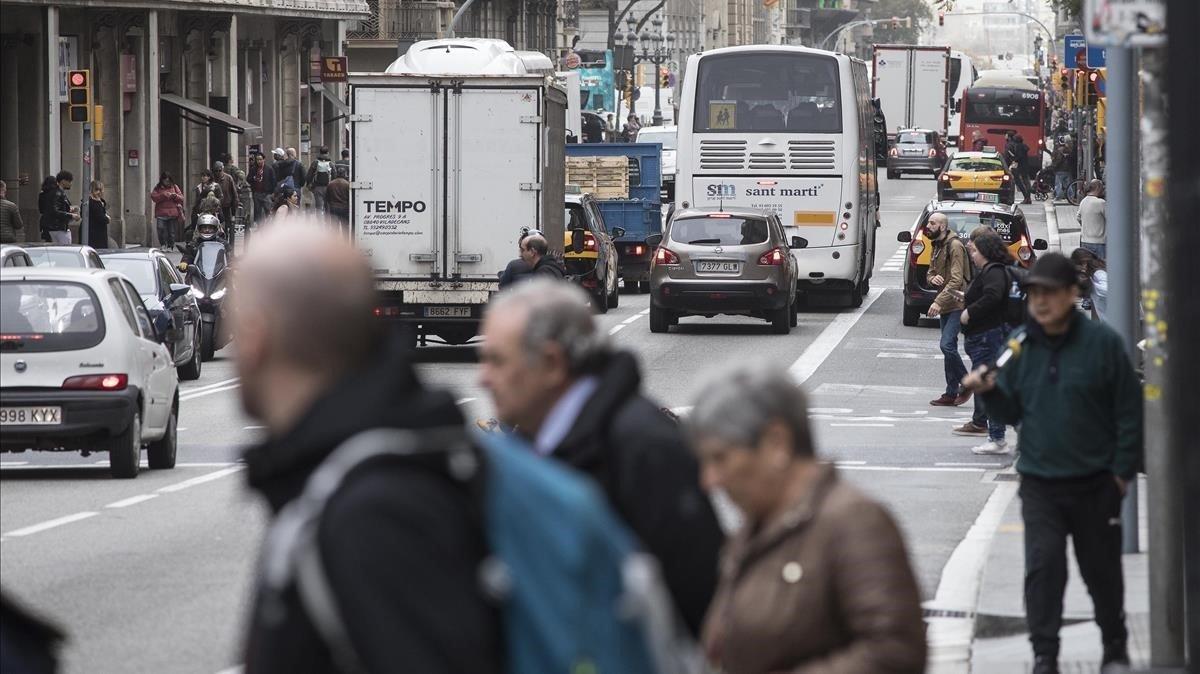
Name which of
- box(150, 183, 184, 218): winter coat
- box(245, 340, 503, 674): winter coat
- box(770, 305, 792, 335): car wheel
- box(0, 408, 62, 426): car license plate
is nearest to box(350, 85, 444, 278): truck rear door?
box(770, 305, 792, 335): car wheel

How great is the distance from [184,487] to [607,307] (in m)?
17.3

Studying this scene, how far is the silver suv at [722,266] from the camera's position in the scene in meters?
27.8

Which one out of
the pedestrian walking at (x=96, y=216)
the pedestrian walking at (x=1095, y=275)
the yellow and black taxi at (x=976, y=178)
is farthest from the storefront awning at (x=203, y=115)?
the pedestrian walking at (x=1095, y=275)

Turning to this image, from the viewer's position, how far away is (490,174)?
24609mm

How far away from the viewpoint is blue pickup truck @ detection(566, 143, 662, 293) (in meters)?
36.8

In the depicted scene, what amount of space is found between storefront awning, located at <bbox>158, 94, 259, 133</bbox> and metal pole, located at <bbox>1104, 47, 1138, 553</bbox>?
133 ft

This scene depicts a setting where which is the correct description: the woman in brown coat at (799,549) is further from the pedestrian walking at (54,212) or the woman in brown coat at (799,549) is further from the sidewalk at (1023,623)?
the pedestrian walking at (54,212)

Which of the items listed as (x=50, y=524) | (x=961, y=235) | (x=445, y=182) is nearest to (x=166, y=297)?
(x=445, y=182)

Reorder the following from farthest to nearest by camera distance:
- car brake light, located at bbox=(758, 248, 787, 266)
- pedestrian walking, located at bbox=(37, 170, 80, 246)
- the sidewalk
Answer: pedestrian walking, located at bbox=(37, 170, 80, 246)
car brake light, located at bbox=(758, 248, 787, 266)
the sidewalk

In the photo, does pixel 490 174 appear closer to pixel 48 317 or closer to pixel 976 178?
pixel 48 317

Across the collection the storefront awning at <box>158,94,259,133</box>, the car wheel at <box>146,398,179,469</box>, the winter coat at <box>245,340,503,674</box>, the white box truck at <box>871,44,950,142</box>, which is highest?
the white box truck at <box>871,44,950,142</box>

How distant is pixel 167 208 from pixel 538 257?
1094 inches

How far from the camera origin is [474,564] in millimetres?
2982

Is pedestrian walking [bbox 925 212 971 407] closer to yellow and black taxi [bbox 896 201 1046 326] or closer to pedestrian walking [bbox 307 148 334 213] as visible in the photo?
yellow and black taxi [bbox 896 201 1046 326]
